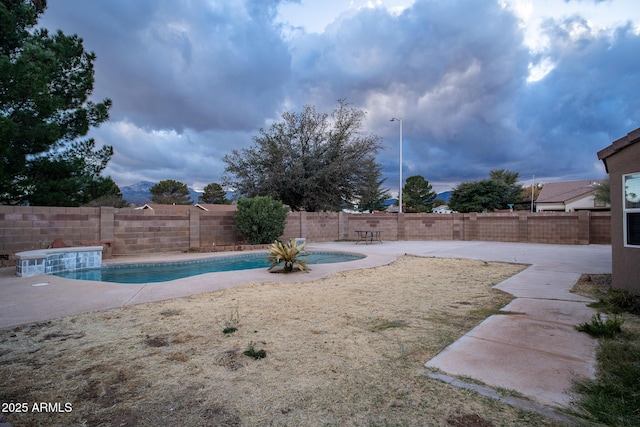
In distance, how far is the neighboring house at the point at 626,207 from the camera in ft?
19.4

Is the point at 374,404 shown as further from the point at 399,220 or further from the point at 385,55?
the point at 399,220

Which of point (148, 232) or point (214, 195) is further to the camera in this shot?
point (214, 195)

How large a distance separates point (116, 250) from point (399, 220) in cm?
1589

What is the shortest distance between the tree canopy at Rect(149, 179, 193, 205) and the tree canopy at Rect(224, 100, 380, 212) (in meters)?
36.0

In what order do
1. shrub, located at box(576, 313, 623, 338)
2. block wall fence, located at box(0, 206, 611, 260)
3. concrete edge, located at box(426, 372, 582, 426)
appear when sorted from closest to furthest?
1. concrete edge, located at box(426, 372, 582, 426)
2. shrub, located at box(576, 313, 623, 338)
3. block wall fence, located at box(0, 206, 611, 260)

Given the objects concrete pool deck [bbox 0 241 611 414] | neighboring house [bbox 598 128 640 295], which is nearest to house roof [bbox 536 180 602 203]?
concrete pool deck [bbox 0 241 611 414]

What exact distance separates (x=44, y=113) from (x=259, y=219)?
844 cm

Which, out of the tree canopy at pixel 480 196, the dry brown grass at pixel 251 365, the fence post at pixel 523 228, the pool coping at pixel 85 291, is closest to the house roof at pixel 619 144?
the dry brown grass at pixel 251 365

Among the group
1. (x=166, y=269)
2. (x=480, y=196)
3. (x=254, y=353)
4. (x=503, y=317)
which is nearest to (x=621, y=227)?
(x=503, y=317)

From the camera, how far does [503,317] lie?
500cm

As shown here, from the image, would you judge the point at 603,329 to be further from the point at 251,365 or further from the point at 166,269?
the point at 166,269

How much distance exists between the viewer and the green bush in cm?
1543

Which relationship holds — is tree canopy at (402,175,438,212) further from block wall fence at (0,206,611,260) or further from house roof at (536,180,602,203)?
block wall fence at (0,206,611,260)

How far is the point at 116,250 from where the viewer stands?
42.4 feet
